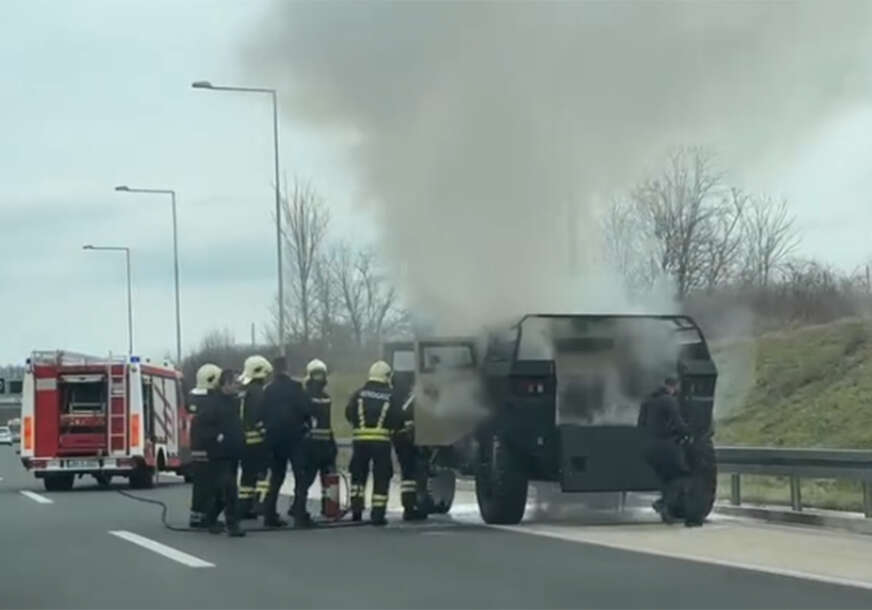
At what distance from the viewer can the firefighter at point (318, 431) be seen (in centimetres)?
1862

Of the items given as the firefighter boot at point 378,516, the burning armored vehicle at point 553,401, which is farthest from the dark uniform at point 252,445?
the burning armored vehicle at point 553,401

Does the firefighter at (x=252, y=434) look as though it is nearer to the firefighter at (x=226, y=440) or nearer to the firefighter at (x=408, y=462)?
the firefighter at (x=226, y=440)

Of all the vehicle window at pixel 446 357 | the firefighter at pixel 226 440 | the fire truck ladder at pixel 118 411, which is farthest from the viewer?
the fire truck ladder at pixel 118 411

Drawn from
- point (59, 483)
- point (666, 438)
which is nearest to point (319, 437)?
point (666, 438)

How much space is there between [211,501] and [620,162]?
651 cm

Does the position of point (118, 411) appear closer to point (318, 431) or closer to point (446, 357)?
point (318, 431)

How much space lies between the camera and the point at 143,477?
31.1 meters

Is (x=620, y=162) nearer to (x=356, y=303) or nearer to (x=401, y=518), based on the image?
(x=401, y=518)

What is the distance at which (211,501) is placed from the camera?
17906 mm

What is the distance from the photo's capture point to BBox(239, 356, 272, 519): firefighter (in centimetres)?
1786

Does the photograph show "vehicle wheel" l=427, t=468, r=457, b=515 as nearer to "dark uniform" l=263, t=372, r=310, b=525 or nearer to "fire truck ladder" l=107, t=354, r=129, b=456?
"dark uniform" l=263, t=372, r=310, b=525

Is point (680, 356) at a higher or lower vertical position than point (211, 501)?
higher

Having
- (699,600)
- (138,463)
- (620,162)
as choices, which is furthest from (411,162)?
(138,463)

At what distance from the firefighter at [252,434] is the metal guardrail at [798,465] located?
18.5ft
